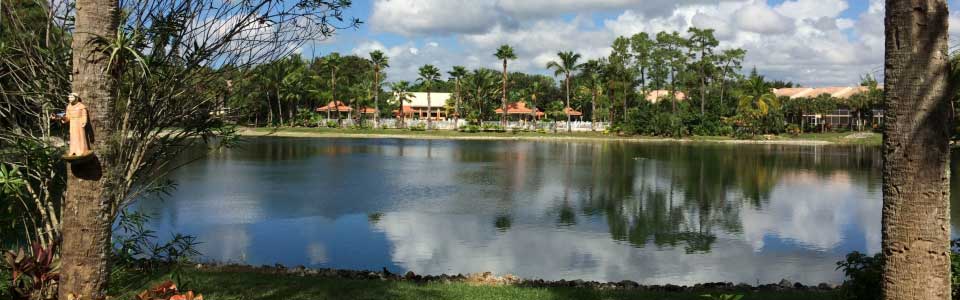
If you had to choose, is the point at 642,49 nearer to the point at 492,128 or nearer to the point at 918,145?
the point at 492,128

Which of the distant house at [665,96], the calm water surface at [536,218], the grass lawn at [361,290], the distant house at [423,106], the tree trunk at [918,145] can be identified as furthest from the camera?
the distant house at [423,106]

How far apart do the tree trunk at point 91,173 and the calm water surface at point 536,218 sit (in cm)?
405

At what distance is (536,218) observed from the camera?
17.5 metres

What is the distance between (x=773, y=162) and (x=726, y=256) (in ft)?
88.8

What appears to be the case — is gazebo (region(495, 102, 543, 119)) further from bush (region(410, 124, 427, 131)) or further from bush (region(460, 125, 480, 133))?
bush (region(410, 124, 427, 131))

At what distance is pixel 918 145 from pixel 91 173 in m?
5.00

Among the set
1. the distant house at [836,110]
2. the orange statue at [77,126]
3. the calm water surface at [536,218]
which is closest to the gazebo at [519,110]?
the distant house at [836,110]

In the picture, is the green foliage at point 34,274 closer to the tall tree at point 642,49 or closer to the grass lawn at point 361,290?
the grass lawn at point 361,290

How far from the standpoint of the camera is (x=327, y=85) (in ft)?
260

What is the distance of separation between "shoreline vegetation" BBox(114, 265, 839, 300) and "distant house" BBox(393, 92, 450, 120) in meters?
77.3

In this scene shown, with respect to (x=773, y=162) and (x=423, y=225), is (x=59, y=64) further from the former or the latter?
(x=773, y=162)

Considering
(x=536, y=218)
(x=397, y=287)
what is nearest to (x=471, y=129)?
(x=536, y=218)

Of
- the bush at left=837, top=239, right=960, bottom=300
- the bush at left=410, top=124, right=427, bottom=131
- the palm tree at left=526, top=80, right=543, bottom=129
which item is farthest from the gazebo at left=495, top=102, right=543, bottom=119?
the bush at left=837, top=239, right=960, bottom=300

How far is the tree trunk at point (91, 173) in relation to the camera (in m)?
4.50
